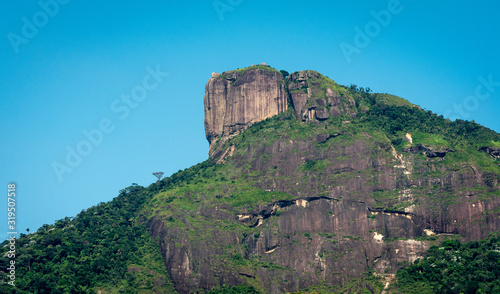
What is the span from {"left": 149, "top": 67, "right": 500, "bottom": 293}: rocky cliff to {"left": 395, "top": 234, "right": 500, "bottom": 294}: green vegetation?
3156 mm

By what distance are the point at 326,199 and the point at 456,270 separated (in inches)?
1001

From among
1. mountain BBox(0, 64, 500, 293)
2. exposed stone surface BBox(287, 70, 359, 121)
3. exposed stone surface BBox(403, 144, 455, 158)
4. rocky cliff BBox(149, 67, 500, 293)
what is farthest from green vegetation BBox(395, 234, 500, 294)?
exposed stone surface BBox(287, 70, 359, 121)

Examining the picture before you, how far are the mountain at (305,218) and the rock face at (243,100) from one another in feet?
19.3

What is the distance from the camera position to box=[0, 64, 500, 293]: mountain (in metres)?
113

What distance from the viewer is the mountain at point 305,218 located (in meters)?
113

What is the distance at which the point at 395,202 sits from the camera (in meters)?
120

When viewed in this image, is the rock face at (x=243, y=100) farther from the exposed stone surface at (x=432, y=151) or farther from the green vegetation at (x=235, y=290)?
the green vegetation at (x=235, y=290)

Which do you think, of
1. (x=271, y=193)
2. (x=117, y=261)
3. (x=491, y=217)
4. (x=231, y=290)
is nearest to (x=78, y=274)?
(x=117, y=261)

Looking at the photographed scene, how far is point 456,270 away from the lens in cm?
10325

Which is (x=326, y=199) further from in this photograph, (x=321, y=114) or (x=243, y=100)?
(x=243, y=100)

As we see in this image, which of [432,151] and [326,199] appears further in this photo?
[432,151]

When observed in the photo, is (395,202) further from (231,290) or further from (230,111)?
(230,111)

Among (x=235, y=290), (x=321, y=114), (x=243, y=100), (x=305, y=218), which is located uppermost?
Answer: (x=243, y=100)

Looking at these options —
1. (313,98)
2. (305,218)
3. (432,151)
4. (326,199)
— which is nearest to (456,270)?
(326,199)
